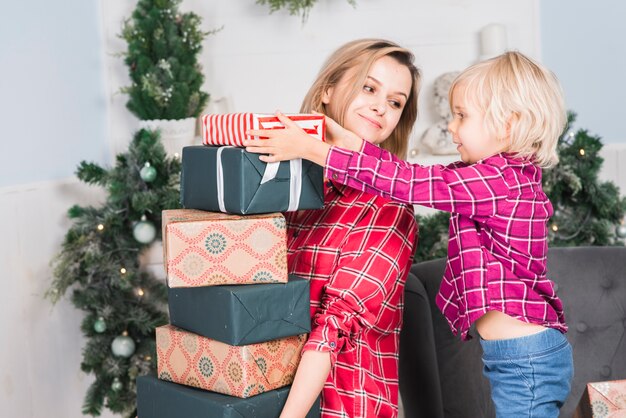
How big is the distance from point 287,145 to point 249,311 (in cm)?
31

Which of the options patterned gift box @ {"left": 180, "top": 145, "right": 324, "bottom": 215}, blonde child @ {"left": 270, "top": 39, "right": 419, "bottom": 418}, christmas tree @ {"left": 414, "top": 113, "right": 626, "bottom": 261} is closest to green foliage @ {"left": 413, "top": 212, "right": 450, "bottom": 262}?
christmas tree @ {"left": 414, "top": 113, "right": 626, "bottom": 261}

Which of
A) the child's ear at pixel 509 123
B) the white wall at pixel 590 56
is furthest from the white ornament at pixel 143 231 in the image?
the white wall at pixel 590 56

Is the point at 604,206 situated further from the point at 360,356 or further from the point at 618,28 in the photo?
the point at 360,356

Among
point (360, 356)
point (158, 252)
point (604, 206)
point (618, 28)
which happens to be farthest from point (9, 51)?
point (618, 28)

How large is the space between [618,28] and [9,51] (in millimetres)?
2326

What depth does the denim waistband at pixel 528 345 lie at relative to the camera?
167cm

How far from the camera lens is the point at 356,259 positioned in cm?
165

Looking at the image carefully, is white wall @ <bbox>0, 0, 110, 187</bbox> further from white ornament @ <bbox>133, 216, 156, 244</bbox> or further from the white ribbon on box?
the white ribbon on box

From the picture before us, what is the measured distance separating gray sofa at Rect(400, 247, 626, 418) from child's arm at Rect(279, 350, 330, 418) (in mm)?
720

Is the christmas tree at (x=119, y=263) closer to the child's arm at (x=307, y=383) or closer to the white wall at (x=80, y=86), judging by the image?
the white wall at (x=80, y=86)

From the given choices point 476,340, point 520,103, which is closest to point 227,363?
point 520,103

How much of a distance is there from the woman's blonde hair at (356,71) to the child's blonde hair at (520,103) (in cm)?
21

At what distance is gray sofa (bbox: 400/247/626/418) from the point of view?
2207mm

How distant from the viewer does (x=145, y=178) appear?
271 centimetres
